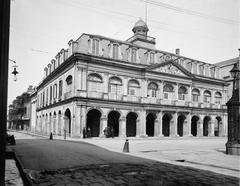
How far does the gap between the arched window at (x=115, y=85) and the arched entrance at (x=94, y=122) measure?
3464mm

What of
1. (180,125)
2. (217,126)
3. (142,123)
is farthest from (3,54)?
(217,126)

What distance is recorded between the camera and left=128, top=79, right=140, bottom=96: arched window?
102ft

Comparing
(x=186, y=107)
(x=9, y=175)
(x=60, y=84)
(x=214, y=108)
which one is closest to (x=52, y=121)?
(x=60, y=84)

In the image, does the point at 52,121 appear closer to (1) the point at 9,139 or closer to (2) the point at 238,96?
(1) the point at 9,139

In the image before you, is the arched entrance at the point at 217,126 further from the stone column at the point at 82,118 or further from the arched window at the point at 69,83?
the arched window at the point at 69,83

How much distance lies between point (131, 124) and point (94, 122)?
566cm

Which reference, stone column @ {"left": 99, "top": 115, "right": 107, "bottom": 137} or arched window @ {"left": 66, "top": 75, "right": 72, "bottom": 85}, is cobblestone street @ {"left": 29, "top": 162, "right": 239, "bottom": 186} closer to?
stone column @ {"left": 99, "top": 115, "right": 107, "bottom": 137}

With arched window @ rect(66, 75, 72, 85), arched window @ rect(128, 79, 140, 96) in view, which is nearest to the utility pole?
arched window @ rect(66, 75, 72, 85)

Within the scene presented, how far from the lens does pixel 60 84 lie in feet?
110

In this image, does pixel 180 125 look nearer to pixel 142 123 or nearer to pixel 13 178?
pixel 142 123

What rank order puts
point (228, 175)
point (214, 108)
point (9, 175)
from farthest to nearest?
point (214, 108), point (228, 175), point (9, 175)

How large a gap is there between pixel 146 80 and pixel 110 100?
618 centimetres

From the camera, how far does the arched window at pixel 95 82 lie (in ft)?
92.2

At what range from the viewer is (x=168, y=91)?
3459 cm
